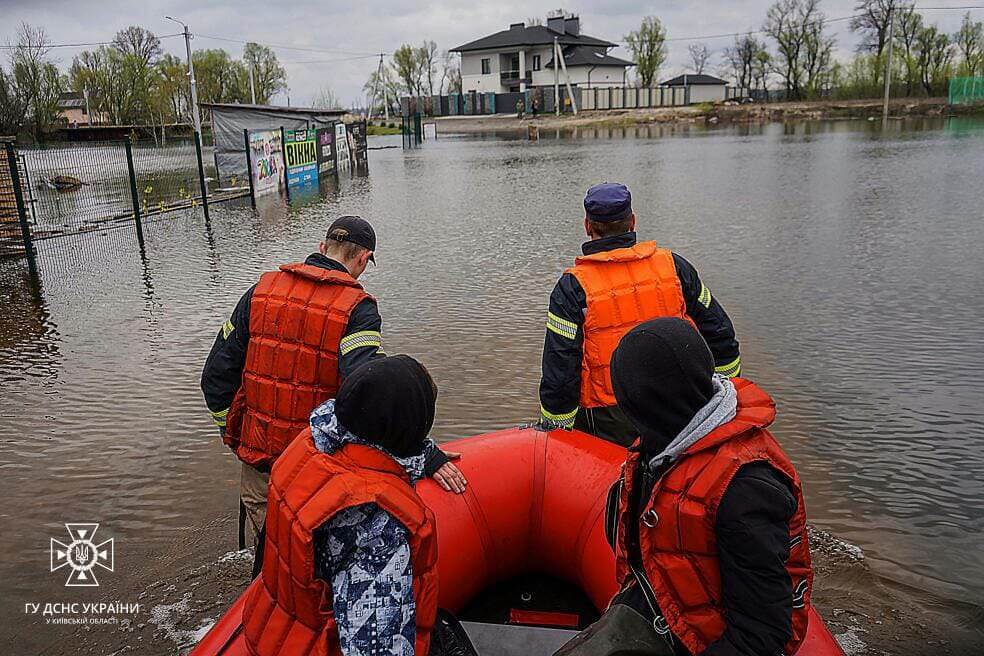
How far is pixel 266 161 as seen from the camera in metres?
17.2

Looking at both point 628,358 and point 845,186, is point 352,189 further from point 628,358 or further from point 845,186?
point 628,358

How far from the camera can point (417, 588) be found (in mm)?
1833

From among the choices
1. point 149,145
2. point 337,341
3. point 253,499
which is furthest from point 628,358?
point 149,145

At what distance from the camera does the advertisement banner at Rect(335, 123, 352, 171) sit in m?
23.6

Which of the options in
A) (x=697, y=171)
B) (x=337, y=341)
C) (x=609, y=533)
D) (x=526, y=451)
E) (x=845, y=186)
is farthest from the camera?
(x=697, y=171)

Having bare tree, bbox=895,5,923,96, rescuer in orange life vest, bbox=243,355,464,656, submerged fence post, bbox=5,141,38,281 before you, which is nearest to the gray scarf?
rescuer in orange life vest, bbox=243,355,464,656

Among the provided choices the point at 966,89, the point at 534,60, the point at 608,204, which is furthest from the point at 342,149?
the point at 534,60

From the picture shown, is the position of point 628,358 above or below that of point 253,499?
above

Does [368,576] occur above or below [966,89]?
below

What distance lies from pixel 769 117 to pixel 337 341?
54.8 m

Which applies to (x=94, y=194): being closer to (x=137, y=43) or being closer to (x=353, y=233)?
(x=353, y=233)

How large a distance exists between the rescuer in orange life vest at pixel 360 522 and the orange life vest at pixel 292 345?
3.63ft

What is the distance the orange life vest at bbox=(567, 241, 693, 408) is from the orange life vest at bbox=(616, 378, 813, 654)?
4.55 feet

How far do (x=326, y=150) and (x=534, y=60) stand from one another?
50.3 metres
